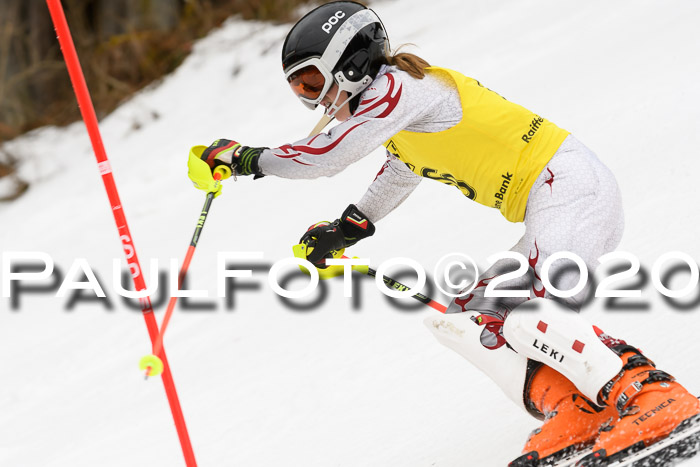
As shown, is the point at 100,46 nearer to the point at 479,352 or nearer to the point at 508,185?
the point at 508,185

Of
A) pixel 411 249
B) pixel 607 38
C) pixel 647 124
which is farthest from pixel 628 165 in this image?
pixel 607 38

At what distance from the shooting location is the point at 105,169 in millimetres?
2721

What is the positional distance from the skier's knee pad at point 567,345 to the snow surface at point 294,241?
1.87 feet

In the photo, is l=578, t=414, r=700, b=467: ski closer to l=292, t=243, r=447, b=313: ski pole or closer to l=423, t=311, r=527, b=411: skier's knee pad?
l=423, t=311, r=527, b=411: skier's knee pad

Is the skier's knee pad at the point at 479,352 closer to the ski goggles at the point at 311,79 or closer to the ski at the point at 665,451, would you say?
the ski at the point at 665,451

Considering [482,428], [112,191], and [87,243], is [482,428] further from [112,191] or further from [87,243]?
[87,243]

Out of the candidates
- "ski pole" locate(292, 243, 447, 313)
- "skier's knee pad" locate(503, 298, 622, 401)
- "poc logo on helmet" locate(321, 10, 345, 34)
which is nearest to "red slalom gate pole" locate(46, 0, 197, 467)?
"ski pole" locate(292, 243, 447, 313)

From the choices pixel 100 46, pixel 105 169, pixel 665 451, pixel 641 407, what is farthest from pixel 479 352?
pixel 100 46

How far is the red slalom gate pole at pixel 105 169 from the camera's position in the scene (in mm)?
2650

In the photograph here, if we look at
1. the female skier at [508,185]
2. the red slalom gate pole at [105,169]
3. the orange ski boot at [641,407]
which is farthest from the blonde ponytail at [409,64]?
the orange ski boot at [641,407]

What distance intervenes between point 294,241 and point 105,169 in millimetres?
3191

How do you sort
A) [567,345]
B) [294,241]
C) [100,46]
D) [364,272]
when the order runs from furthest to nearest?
[100,46], [294,241], [364,272], [567,345]

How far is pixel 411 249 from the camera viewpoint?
521cm

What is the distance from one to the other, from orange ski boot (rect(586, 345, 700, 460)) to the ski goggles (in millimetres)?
1273
